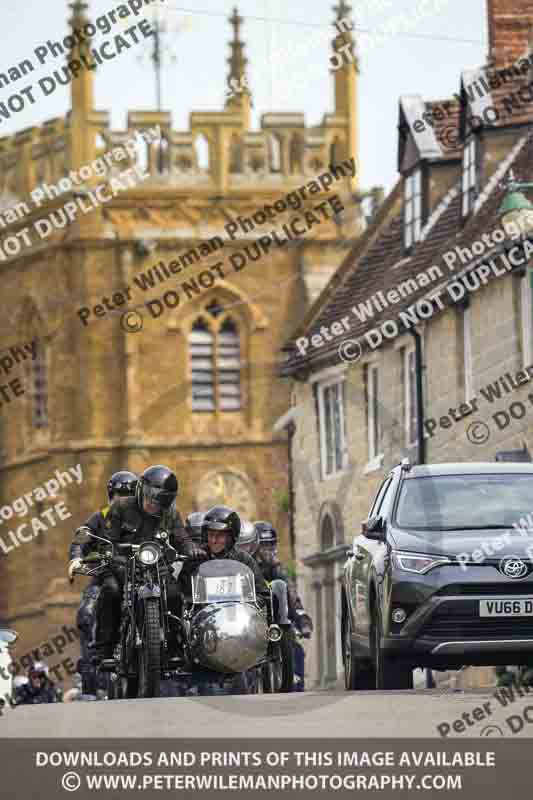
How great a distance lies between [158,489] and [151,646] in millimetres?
1067

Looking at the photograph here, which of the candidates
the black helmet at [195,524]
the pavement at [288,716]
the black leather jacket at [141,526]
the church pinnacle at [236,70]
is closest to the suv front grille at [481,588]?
the pavement at [288,716]

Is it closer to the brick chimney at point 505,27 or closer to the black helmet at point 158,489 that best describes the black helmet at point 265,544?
the black helmet at point 158,489

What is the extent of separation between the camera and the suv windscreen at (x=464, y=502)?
64.2 ft

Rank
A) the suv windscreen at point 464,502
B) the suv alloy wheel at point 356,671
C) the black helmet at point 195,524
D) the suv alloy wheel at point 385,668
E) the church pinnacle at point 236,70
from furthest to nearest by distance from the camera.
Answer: the church pinnacle at point 236,70, the black helmet at point 195,524, the suv alloy wheel at point 356,671, the suv windscreen at point 464,502, the suv alloy wheel at point 385,668

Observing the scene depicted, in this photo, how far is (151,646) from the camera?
59.8ft

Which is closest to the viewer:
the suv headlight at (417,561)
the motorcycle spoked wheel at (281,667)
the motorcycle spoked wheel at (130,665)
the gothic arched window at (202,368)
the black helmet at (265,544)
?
the motorcycle spoked wheel at (130,665)

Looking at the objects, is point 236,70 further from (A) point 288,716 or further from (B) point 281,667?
(A) point 288,716

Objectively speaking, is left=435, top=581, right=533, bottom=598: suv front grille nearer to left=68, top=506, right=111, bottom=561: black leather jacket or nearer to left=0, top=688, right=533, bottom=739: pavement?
left=0, top=688, right=533, bottom=739: pavement

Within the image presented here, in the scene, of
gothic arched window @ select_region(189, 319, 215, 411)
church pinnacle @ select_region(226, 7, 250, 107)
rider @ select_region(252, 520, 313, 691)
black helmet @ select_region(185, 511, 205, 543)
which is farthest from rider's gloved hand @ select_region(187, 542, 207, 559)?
church pinnacle @ select_region(226, 7, 250, 107)

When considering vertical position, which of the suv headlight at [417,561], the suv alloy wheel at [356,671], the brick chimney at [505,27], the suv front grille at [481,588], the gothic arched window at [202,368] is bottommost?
the suv alloy wheel at [356,671]

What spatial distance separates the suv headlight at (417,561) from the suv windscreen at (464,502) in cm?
41

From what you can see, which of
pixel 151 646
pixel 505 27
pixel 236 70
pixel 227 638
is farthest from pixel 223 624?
pixel 236 70

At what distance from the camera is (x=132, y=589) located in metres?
18.6
